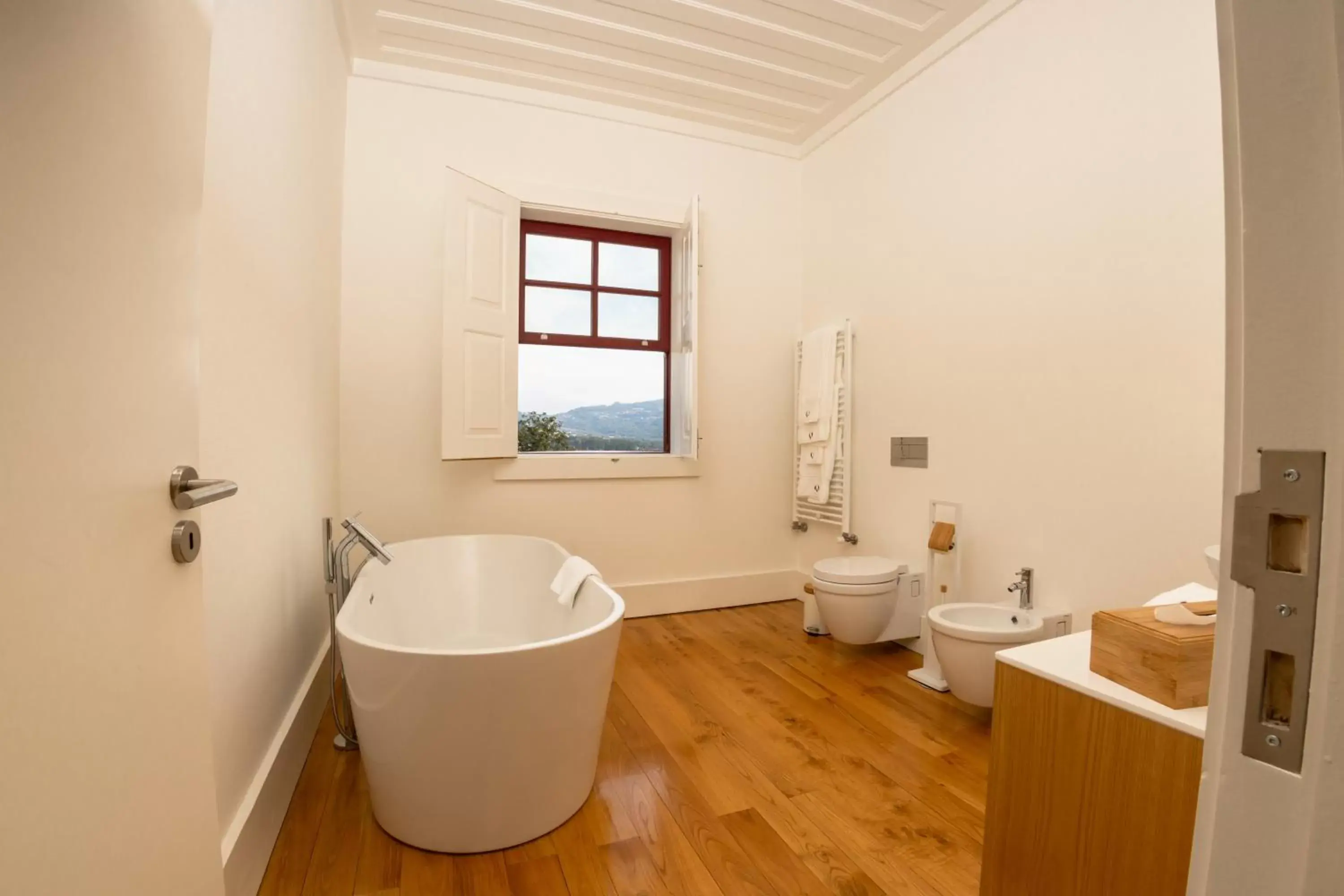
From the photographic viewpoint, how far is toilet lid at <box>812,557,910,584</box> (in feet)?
8.91

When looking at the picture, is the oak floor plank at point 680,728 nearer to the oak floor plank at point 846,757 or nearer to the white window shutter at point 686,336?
the oak floor plank at point 846,757

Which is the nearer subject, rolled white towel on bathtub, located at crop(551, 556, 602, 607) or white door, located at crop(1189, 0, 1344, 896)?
white door, located at crop(1189, 0, 1344, 896)

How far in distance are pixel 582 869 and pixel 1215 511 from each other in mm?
2042

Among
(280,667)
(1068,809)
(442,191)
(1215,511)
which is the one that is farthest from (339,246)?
(1215,511)

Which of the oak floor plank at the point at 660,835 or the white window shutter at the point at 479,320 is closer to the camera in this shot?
the oak floor plank at the point at 660,835

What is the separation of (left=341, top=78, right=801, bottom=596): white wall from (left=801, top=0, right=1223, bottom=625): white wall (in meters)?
0.69

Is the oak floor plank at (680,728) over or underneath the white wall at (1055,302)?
underneath

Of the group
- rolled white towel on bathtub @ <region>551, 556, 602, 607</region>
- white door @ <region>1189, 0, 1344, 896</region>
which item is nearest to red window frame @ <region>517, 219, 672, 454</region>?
rolled white towel on bathtub @ <region>551, 556, 602, 607</region>

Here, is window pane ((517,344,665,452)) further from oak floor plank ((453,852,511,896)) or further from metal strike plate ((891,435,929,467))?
oak floor plank ((453,852,511,896))

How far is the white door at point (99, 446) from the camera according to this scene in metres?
0.46

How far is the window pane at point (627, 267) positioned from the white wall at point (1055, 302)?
4.13 ft

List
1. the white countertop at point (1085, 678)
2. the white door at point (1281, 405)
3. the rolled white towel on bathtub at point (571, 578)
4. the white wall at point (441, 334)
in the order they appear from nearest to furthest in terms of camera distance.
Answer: the white door at point (1281, 405) < the white countertop at point (1085, 678) < the rolled white towel on bathtub at point (571, 578) < the white wall at point (441, 334)

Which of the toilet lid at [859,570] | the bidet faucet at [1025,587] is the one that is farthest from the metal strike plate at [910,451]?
the bidet faucet at [1025,587]

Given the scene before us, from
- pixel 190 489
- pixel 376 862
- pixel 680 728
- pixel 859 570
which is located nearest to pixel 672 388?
pixel 859 570
